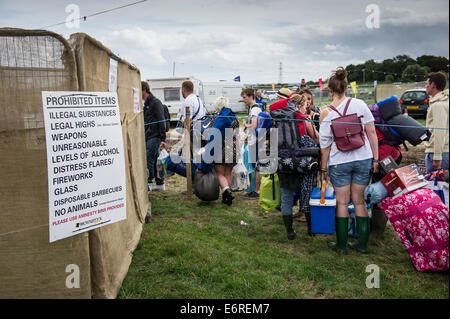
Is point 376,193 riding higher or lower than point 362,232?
higher

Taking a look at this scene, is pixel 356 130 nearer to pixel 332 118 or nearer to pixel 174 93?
A: pixel 332 118

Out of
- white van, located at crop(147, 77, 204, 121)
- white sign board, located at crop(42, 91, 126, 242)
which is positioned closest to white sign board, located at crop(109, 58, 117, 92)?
white sign board, located at crop(42, 91, 126, 242)

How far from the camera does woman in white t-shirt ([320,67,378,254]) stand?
3867 mm

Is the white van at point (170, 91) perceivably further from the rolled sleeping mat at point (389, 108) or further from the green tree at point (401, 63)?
the green tree at point (401, 63)

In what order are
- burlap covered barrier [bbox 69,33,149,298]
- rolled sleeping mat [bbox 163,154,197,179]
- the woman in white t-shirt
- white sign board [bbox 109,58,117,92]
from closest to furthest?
burlap covered barrier [bbox 69,33,149,298] → white sign board [bbox 109,58,117,92] → the woman in white t-shirt → rolled sleeping mat [bbox 163,154,197,179]

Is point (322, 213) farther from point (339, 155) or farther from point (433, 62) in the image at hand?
point (433, 62)

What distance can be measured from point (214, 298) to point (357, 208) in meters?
2.00

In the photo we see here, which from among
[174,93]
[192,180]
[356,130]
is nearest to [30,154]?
[356,130]

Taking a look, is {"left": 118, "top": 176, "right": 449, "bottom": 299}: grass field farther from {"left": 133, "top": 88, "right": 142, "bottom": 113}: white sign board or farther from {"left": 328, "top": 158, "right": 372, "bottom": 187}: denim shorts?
{"left": 133, "top": 88, "right": 142, "bottom": 113}: white sign board

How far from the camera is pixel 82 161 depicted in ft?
8.36

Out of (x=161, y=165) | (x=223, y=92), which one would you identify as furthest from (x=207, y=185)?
(x=223, y=92)

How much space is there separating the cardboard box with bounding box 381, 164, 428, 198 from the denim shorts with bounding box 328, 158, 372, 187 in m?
0.27

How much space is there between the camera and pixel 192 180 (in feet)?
22.4

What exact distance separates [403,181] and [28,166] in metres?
3.37
